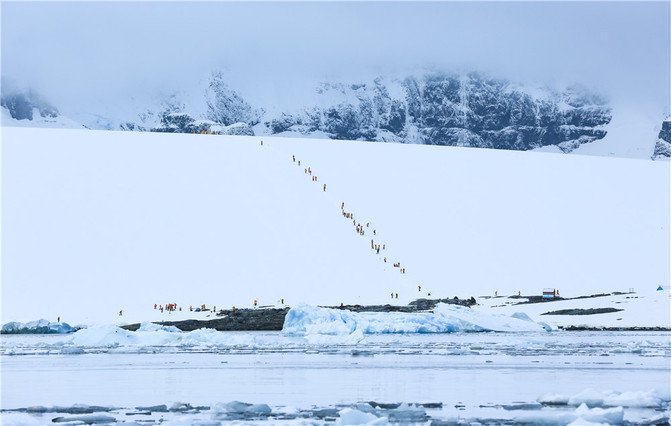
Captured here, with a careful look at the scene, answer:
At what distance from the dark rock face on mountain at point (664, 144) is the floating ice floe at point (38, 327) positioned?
6086 inches

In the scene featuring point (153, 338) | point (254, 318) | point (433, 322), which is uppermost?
point (254, 318)

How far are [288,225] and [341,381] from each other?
30.2 m

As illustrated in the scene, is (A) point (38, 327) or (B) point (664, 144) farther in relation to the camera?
(B) point (664, 144)

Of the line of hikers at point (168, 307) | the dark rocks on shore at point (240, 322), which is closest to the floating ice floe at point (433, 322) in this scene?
the dark rocks on shore at point (240, 322)

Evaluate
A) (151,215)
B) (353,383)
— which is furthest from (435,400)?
(151,215)

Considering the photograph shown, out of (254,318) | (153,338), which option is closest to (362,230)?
(254,318)

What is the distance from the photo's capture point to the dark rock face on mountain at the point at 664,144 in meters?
175

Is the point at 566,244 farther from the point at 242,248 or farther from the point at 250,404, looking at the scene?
the point at 250,404

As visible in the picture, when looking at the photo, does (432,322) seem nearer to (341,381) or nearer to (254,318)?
(254,318)

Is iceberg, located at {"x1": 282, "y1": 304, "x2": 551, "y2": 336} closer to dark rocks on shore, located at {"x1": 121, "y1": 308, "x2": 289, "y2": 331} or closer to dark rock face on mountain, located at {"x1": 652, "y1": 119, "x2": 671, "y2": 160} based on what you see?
dark rocks on shore, located at {"x1": 121, "y1": 308, "x2": 289, "y2": 331}

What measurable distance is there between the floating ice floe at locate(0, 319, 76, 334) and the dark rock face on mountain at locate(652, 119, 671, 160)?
15459cm

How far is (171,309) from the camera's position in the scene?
3547cm

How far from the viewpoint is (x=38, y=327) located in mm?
33312

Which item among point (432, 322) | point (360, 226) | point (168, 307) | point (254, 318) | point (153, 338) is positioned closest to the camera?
point (153, 338)
